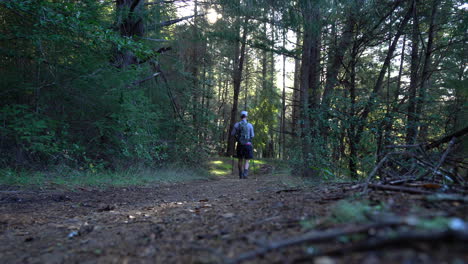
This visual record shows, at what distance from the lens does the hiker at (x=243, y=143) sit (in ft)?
28.1

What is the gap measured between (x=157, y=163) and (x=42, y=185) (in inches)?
205

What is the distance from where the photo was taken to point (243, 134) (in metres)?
8.66

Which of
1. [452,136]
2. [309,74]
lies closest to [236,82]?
[309,74]

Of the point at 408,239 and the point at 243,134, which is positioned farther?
the point at 243,134

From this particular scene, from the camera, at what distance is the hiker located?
8.57m

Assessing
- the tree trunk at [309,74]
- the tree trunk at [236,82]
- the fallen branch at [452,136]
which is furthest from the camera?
the tree trunk at [236,82]

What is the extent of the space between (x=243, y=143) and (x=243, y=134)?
312 mm

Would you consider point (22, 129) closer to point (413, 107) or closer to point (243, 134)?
point (243, 134)

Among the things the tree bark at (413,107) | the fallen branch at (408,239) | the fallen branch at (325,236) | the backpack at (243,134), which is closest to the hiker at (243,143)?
the backpack at (243,134)

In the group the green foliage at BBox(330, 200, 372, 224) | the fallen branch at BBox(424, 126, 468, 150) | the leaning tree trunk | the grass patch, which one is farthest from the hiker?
the green foliage at BBox(330, 200, 372, 224)

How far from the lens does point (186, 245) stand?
1.52m

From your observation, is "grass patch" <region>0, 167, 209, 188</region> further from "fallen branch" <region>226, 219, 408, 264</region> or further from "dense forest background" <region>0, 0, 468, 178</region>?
"fallen branch" <region>226, 219, 408, 264</region>

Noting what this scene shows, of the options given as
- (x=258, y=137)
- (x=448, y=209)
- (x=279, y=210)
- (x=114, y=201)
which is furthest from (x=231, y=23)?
(x=258, y=137)

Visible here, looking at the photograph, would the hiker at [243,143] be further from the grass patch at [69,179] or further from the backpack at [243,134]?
the grass patch at [69,179]
